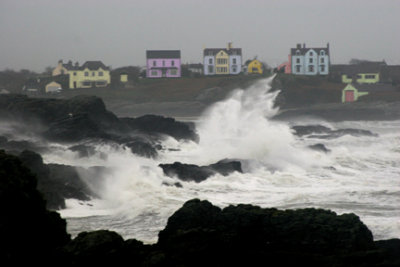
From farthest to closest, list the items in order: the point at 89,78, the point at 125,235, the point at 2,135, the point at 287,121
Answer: the point at 89,78 < the point at 287,121 < the point at 2,135 < the point at 125,235

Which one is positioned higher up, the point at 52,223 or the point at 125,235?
the point at 52,223

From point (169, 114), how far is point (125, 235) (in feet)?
174

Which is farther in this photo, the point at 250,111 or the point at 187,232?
the point at 250,111

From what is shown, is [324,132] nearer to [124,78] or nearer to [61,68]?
[124,78]

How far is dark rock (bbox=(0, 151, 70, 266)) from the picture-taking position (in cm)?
1166

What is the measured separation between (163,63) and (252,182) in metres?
58.7

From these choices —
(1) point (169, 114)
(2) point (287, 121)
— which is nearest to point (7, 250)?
(2) point (287, 121)

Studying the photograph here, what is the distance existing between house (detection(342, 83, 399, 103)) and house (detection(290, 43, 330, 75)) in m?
7.77

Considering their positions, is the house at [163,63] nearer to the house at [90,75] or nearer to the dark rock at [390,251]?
the house at [90,75]

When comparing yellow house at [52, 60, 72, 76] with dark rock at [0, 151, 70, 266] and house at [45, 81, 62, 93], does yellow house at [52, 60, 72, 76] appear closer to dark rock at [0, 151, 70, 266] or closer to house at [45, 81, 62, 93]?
house at [45, 81, 62, 93]

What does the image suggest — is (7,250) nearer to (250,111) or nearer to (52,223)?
(52,223)

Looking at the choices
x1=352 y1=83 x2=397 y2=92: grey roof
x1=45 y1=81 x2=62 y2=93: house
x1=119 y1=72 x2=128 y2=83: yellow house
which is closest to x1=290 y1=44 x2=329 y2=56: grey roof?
x1=352 y1=83 x2=397 y2=92: grey roof

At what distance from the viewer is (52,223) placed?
42.1 ft

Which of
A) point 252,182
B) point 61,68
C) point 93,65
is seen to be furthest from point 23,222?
point 61,68
